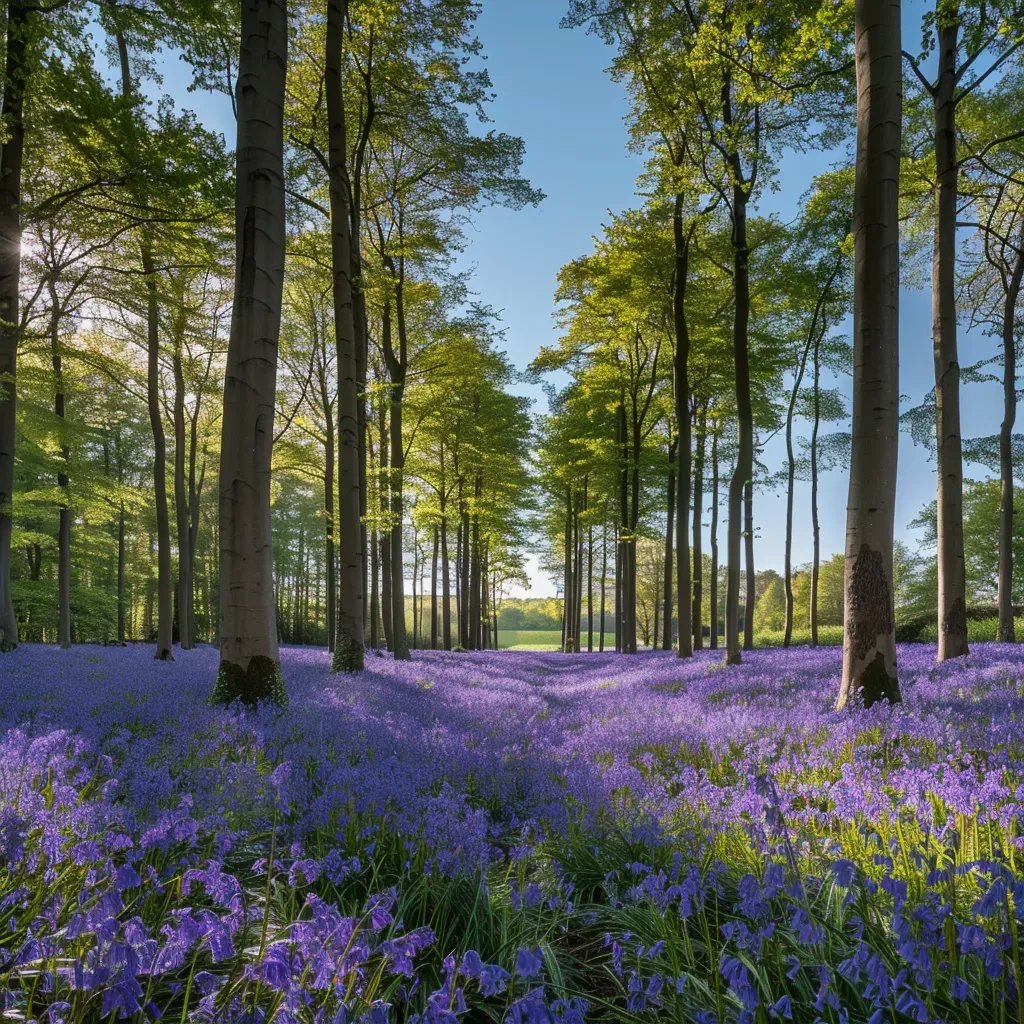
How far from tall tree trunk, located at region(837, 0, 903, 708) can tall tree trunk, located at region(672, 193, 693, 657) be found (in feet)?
30.0

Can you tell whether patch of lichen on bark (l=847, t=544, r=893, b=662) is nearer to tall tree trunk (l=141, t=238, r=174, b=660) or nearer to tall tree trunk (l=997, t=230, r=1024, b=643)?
tall tree trunk (l=997, t=230, r=1024, b=643)

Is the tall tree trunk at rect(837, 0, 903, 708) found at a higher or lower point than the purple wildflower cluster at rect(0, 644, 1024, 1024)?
higher

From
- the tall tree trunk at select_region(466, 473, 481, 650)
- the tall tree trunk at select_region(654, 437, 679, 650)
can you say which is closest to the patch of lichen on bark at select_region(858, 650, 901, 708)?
the tall tree trunk at select_region(654, 437, 679, 650)

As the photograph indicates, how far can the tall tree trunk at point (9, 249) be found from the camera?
11039 mm

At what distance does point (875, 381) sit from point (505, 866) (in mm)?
6047

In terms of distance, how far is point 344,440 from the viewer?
11516mm

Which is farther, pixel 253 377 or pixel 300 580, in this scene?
pixel 300 580

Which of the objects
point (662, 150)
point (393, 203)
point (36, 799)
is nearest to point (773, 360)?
point (662, 150)

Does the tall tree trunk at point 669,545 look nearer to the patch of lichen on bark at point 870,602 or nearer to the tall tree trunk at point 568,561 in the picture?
the tall tree trunk at point 568,561

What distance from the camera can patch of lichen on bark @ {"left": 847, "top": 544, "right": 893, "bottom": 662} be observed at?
6.59 meters

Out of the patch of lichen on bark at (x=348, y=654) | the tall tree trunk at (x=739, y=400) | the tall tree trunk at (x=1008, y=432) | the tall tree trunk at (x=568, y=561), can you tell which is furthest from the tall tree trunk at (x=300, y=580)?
the tall tree trunk at (x=1008, y=432)

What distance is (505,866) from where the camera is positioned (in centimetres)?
358

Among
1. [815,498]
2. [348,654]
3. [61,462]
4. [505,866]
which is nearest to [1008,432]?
[815,498]

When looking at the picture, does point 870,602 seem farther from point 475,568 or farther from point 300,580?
point 300,580
